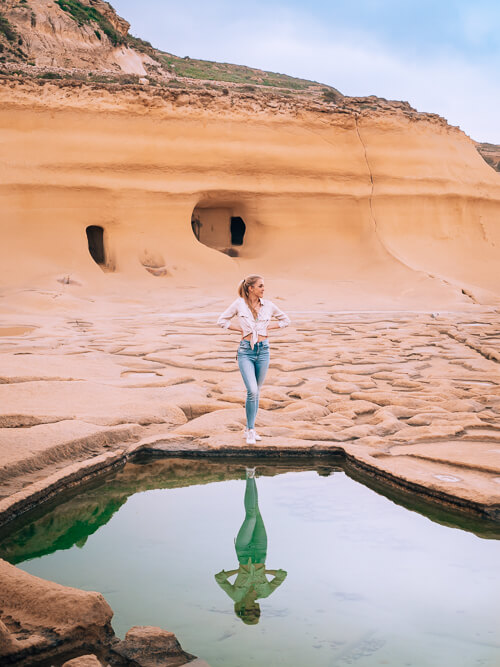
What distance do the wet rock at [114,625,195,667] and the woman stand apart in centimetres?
200

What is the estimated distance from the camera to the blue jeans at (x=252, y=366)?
4023 millimetres

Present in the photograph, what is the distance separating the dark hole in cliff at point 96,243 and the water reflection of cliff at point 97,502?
44.7ft

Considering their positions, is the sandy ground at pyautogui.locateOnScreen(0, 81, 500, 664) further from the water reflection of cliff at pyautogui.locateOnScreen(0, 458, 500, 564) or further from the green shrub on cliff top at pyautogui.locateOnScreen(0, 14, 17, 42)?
the green shrub on cliff top at pyautogui.locateOnScreen(0, 14, 17, 42)

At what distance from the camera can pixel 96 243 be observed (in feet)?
55.0

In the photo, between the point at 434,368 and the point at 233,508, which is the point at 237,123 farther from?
the point at 233,508

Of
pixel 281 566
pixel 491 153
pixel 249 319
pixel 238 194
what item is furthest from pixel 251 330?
pixel 491 153

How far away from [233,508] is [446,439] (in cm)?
155

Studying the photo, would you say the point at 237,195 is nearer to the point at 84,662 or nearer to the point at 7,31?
the point at 84,662

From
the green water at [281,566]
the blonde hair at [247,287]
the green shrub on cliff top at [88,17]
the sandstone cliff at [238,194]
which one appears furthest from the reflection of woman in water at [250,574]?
the green shrub on cliff top at [88,17]

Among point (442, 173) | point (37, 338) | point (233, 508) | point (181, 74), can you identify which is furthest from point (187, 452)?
point (181, 74)

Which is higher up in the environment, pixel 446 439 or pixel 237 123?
pixel 237 123

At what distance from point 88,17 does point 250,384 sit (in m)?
30.7

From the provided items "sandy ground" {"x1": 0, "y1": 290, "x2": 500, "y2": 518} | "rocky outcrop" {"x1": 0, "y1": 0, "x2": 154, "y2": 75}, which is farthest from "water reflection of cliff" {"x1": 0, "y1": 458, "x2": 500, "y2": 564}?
"rocky outcrop" {"x1": 0, "y1": 0, "x2": 154, "y2": 75}

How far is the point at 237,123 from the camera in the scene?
16.2 meters
